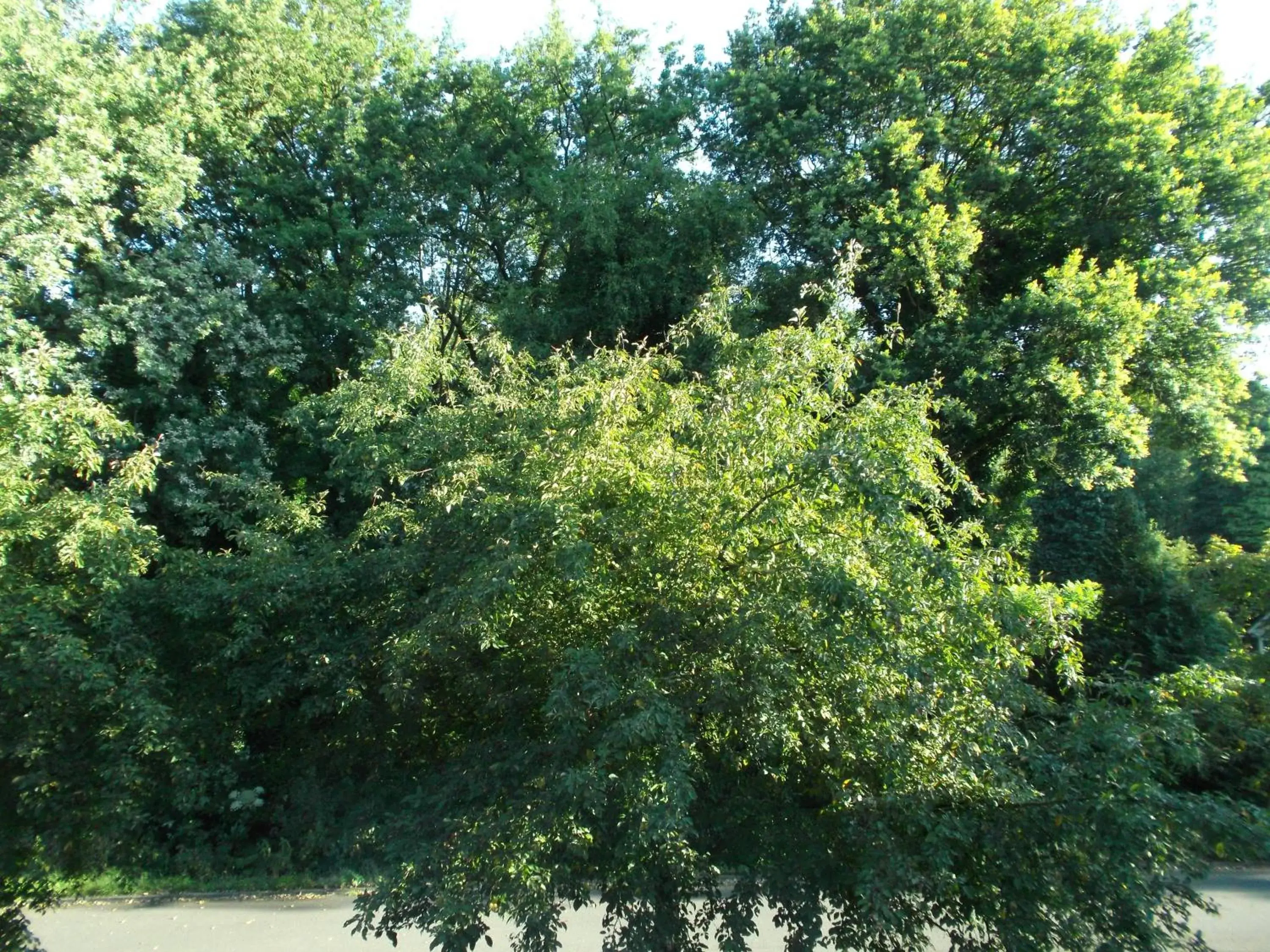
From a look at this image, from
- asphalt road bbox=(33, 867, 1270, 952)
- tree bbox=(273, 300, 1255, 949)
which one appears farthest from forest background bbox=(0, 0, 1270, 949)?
asphalt road bbox=(33, 867, 1270, 952)

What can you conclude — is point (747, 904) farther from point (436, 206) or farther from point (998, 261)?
point (436, 206)

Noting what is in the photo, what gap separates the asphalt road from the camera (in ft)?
26.3

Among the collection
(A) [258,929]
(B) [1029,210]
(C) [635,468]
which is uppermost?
(B) [1029,210]

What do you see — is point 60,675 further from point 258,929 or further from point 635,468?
point 258,929

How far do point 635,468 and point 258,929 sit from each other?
6.57 metres

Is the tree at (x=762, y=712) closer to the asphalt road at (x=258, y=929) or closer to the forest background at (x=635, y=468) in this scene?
the forest background at (x=635, y=468)

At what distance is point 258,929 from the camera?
28.3 ft

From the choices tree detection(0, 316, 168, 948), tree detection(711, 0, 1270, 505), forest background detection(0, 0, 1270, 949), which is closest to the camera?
forest background detection(0, 0, 1270, 949)

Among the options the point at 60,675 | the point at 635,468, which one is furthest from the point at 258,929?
the point at 635,468

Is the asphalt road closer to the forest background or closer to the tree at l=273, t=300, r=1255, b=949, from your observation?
the forest background

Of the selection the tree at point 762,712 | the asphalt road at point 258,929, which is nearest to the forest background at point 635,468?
the tree at point 762,712

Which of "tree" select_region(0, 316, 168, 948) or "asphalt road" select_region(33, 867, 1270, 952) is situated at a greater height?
"tree" select_region(0, 316, 168, 948)

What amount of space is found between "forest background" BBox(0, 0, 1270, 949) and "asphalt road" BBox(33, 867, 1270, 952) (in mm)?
507

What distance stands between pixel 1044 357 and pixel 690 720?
10016mm
